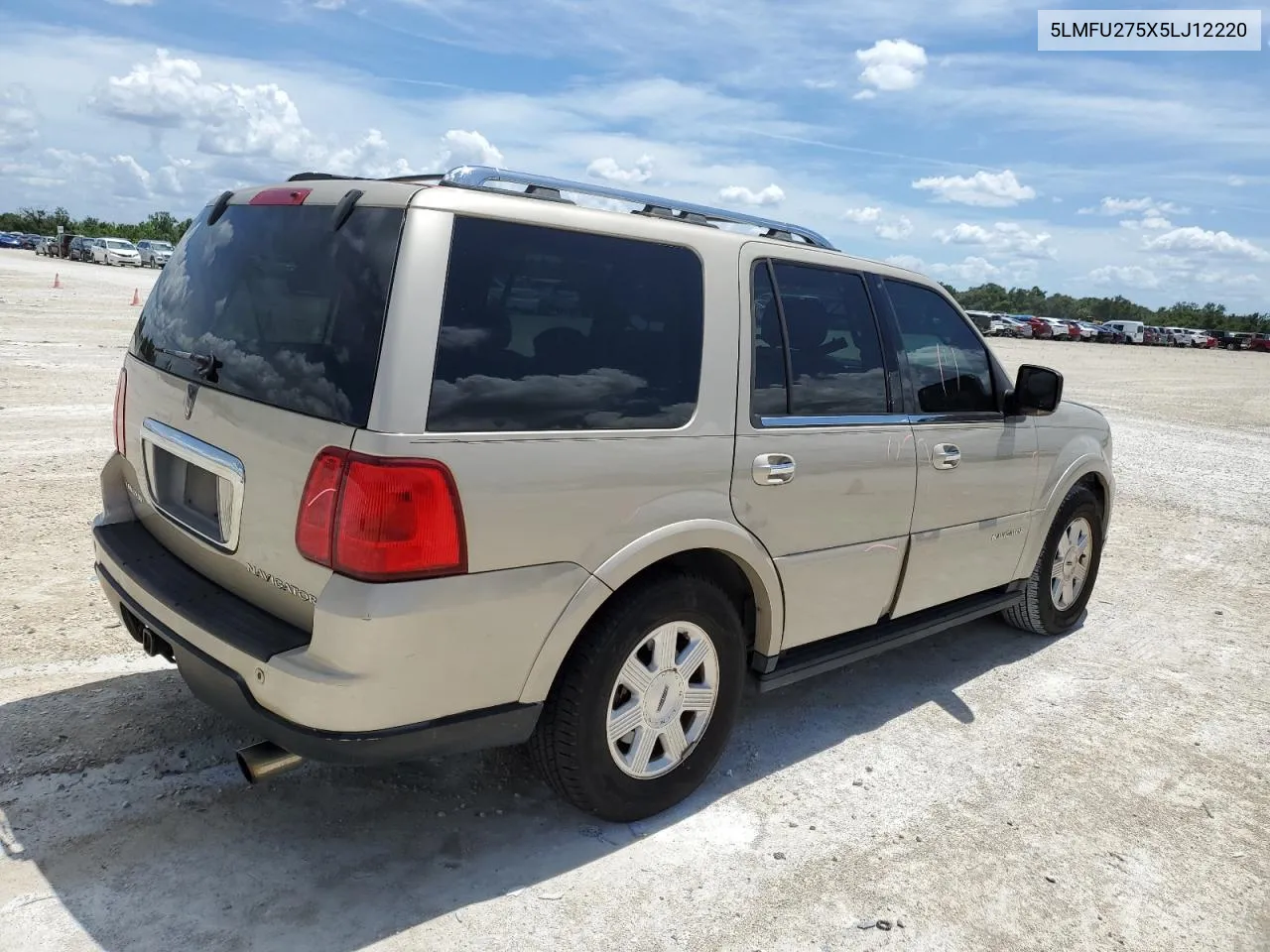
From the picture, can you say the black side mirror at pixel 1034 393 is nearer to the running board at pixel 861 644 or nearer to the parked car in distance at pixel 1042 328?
the running board at pixel 861 644

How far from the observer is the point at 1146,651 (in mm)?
5324

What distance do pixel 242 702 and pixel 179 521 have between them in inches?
29.8

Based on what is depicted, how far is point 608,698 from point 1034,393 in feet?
8.86

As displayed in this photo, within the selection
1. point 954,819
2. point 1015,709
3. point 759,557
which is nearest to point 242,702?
point 759,557

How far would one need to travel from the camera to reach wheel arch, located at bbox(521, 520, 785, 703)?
2.79 metres

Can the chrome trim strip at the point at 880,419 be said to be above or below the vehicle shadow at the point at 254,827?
above

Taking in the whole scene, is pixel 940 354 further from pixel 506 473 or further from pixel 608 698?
pixel 506 473

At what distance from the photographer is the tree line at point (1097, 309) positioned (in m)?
85.4

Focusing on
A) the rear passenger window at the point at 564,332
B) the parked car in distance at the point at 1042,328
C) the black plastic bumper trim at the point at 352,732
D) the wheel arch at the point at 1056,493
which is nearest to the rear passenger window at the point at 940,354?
the wheel arch at the point at 1056,493

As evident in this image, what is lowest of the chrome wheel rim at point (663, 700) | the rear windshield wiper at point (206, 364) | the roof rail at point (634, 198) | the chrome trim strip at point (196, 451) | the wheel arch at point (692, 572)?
the chrome wheel rim at point (663, 700)

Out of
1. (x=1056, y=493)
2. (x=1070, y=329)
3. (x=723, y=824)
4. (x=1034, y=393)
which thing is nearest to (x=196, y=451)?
(x=723, y=824)

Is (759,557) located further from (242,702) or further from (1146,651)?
(1146,651)

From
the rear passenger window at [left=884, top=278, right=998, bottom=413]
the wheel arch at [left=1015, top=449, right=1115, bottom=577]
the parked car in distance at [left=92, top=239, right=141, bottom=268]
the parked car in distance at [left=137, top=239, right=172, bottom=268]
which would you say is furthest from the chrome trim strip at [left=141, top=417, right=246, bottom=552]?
the parked car in distance at [left=137, top=239, right=172, bottom=268]

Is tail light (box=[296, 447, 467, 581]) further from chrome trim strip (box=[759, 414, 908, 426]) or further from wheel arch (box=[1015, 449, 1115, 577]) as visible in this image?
wheel arch (box=[1015, 449, 1115, 577])
